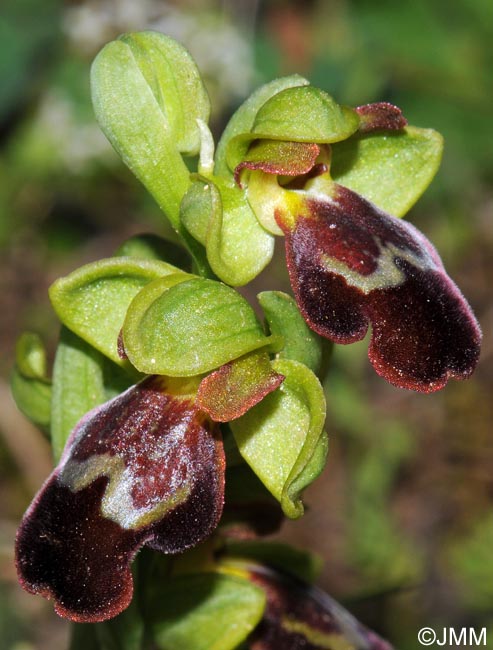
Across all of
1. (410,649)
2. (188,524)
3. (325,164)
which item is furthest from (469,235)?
(188,524)

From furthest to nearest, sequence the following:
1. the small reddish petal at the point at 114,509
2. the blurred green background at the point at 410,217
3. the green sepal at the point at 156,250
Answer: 1. the blurred green background at the point at 410,217
2. the green sepal at the point at 156,250
3. the small reddish petal at the point at 114,509

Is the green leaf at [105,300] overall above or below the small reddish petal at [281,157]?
below

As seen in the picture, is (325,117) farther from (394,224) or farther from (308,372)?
(308,372)

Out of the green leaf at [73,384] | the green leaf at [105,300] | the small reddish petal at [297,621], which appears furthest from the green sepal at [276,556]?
the green leaf at [105,300]

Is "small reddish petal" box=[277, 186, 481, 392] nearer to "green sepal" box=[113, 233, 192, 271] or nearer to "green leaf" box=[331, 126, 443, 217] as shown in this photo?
"green leaf" box=[331, 126, 443, 217]

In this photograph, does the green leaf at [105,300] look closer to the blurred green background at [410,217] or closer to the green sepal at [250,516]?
the green sepal at [250,516]
